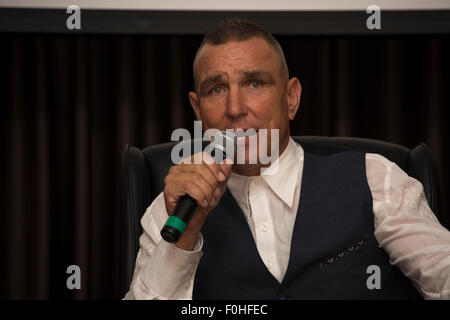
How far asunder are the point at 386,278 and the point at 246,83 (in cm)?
53

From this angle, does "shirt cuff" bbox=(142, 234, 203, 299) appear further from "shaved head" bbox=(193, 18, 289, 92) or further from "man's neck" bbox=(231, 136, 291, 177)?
"shaved head" bbox=(193, 18, 289, 92)

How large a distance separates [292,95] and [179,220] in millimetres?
573

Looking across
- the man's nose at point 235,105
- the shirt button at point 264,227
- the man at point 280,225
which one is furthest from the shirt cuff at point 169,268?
the man's nose at point 235,105

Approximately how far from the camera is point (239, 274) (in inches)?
36.2

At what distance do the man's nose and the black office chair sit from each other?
1.07 ft

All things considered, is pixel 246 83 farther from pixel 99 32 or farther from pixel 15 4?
pixel 15 4

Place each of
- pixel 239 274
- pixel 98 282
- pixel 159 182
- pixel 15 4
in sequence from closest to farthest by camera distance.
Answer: pixel 239 274 < pixel 159 182 < pixel 15 4 < pixel 98 282

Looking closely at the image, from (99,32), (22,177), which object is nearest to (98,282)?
(22,177)

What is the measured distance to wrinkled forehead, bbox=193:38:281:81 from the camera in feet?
3.14

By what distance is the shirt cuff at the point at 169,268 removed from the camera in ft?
2.81

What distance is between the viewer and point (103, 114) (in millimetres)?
1812

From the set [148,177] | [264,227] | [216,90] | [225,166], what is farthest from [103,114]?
[225,166]

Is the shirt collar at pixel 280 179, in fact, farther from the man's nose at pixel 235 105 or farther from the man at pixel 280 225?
the man's nose at pixel 235 105
